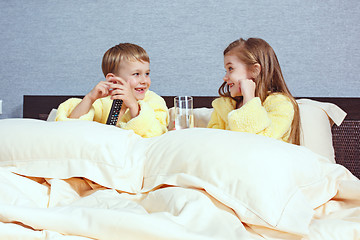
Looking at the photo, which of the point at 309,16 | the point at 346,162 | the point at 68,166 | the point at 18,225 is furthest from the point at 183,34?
the point at 18,225

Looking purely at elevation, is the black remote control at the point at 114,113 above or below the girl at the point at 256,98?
below

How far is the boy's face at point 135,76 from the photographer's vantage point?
1.58 m

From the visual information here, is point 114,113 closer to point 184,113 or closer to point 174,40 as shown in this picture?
point 184,113

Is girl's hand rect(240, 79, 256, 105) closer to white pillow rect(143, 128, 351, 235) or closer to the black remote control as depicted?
white pillow rect(143, 128, 351, 235)

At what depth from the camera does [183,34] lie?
74.7 inches

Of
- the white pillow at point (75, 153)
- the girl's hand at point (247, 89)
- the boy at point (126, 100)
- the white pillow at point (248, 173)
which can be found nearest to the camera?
the white pillow at point (248, 173)

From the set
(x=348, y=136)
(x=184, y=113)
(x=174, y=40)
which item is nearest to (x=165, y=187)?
(x=184, y=113)

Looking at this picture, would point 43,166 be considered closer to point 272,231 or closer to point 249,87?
point 272,231

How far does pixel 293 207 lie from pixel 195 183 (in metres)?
0.22

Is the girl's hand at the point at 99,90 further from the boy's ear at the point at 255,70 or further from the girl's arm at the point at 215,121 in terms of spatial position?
the boy's ear at the point at 255,70

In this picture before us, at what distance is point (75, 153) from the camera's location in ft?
3.25

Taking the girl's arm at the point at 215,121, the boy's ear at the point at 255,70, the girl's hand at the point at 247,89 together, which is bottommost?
the girl's arm at the point at 215,121

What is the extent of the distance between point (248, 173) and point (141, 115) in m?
0.70

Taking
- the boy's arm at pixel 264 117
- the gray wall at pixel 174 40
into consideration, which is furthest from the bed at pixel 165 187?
the gray wall at pixel 174 40
